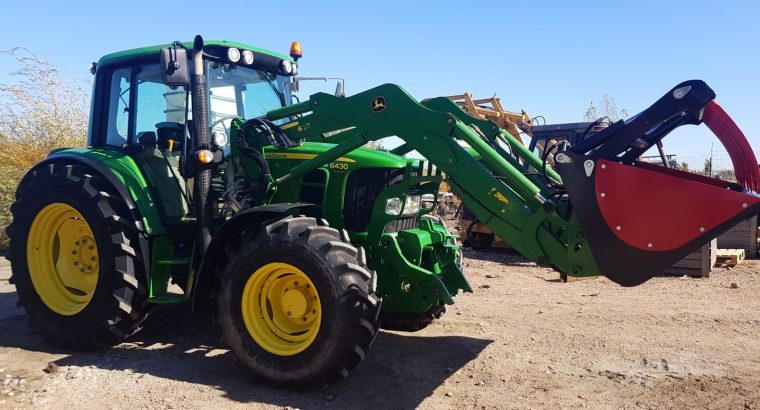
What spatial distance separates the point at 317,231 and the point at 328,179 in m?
0.89

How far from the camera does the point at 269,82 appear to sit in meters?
5.89

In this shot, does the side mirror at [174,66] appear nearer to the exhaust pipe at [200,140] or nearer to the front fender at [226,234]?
the exhaust pipe at [200,140]

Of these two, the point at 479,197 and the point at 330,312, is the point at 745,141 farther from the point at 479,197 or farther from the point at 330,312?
the point at 330,312

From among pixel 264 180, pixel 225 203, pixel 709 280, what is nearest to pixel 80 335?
pixel 225 203

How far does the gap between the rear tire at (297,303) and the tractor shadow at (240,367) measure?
0.56 feet

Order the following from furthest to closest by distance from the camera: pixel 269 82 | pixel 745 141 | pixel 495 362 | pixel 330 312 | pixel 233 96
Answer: pixel 269 82 < pixel 233 96 < pixel 495 362 < pixel 330 312 < pixel 745 141

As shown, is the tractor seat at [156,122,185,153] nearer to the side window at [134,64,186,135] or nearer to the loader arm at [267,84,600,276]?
the side window at [134,64,186,135]

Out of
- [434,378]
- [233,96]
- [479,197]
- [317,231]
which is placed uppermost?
[233,96]

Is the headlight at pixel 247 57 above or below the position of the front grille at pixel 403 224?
above

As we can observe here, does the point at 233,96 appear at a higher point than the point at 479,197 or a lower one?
higher

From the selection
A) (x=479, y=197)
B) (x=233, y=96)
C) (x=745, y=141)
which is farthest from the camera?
(x=233, y=96)

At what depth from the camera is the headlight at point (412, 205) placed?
515 centimetres

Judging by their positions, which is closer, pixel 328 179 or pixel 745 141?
pixel 745 141

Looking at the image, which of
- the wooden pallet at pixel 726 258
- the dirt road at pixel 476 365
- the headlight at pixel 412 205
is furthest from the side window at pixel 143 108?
the wooden pallet at pixel 726 258
